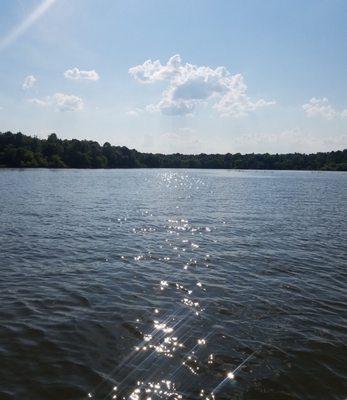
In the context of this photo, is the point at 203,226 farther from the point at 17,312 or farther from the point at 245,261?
the point at 17,312

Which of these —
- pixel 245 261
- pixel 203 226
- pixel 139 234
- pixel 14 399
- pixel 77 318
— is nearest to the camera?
pixel 14 399

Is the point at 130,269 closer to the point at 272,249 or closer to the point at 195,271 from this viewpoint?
the point at 195,271

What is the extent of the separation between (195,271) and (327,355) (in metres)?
8.47

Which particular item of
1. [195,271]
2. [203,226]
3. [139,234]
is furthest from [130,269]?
[203,226]

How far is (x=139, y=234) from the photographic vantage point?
2728cm

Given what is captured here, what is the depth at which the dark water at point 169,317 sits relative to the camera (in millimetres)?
9055

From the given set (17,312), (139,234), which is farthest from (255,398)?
(139,234)

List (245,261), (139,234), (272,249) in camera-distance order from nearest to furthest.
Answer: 1. (245,261)
2. (272,249)
3. (139,234)

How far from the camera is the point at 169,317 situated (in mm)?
12820

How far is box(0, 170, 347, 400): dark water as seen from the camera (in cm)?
905

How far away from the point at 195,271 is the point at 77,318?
7355 mm

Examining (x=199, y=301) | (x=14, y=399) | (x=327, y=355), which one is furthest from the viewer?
(x=199, y=301)

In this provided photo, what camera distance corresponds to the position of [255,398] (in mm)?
8570

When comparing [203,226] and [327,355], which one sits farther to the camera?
[203,226]
